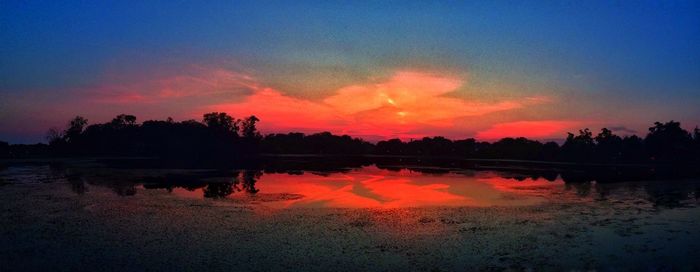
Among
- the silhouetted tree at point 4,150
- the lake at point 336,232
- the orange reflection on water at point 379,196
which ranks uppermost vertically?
the silhouetted tree at point 4,150

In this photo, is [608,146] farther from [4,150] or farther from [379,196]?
[4,150]

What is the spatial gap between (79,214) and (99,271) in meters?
8.96

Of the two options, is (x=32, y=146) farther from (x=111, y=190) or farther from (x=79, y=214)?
(x=79, y=214)

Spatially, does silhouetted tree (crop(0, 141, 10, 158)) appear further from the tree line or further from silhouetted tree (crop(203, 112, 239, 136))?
silhouetted tree (crop(203, 112, 239, 136))

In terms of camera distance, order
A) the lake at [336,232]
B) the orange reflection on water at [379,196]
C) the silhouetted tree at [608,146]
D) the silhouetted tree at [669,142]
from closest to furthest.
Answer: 1. the lake at [336,232]
2. the orange reflection on water at [379,196]
3. the silhouetted tree at [669,142]
4. the silhouetted tree at [608,146]

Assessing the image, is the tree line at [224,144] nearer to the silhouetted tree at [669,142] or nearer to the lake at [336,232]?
the silhouetted tree at [669,142]

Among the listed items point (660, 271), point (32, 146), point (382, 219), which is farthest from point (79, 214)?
point (32, 146)

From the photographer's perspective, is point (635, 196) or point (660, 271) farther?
point (635, 196)

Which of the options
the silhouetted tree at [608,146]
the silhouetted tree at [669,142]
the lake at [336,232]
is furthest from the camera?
the silhouetted tree at [608,146]

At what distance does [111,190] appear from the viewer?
26.4 meters

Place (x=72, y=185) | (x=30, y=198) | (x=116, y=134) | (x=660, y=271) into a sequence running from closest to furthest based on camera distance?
(x=660, y=271), (x=30, y=198), (x=72, y=185), (x=116, y=134)

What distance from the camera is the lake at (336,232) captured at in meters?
11.6

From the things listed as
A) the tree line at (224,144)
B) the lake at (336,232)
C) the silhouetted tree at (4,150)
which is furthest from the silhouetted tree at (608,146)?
the silhouetted tree at (4,150)

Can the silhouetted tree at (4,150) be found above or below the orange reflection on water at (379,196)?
above
